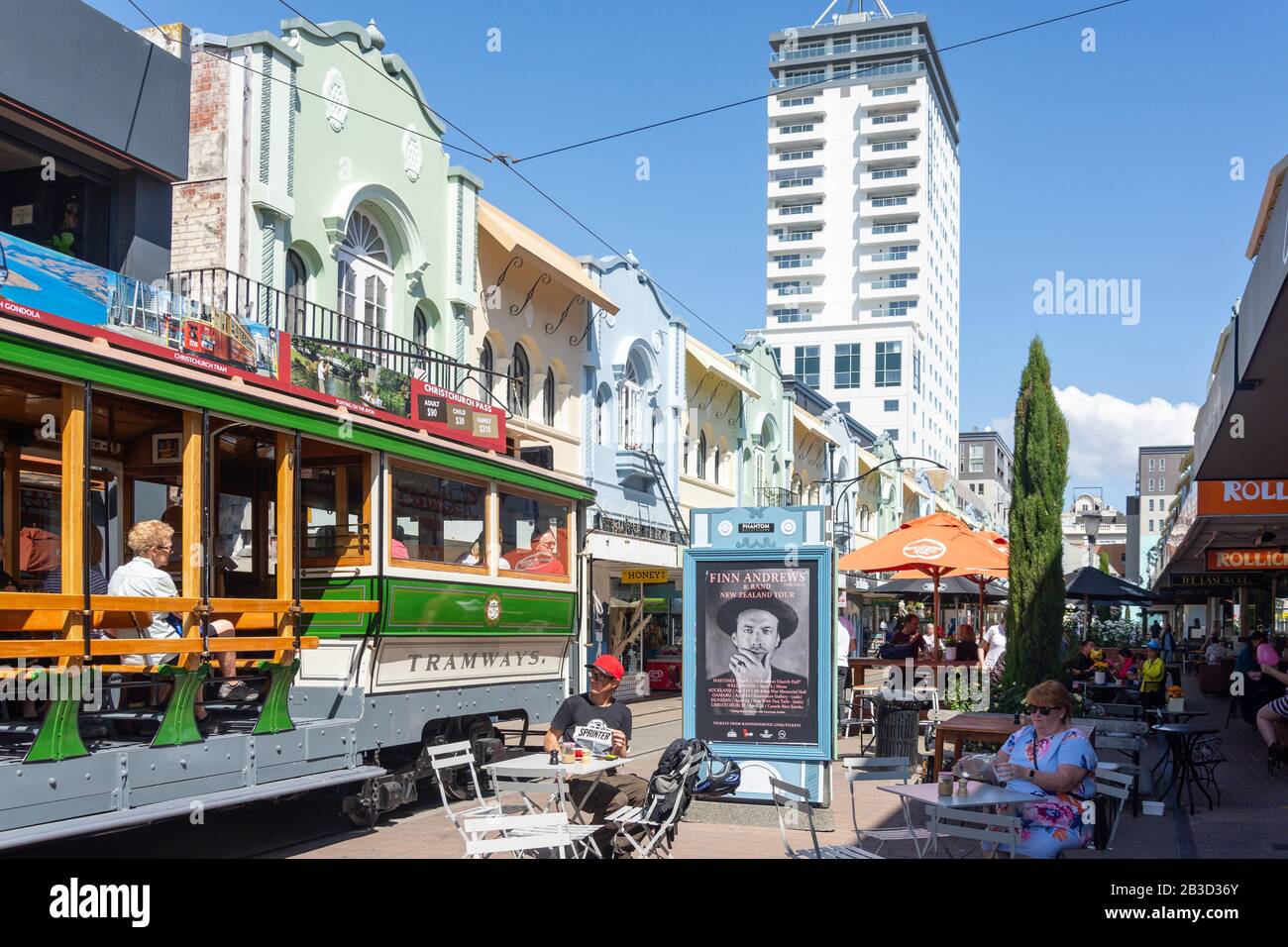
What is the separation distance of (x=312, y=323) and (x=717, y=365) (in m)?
16.1

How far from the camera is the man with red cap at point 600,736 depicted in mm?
8047

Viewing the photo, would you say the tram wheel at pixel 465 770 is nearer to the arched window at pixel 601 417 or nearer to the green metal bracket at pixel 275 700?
the green metal bracket at pixel 275 700

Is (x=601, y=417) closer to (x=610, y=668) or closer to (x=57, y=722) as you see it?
(x=610, y=668)

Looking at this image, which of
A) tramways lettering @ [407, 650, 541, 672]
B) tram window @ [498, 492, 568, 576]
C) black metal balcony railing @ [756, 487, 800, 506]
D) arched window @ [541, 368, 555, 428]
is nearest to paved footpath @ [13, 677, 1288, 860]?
tramways lettering @ [407, 650, 541, 672]

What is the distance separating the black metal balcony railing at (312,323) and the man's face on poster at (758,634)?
6.76 meters

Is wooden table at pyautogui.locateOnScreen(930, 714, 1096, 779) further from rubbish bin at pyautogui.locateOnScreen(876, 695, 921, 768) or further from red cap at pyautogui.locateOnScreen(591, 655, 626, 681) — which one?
red cap at pyautogui.locateOnScreen(591, 655, 626, 681)

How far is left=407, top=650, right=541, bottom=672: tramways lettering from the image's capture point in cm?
1052

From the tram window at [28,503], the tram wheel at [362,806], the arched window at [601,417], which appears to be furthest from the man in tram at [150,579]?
the arched window at [601,417]

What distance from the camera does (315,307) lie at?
55.0 ft

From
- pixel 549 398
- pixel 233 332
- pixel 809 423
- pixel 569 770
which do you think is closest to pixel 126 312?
pixel 233 332

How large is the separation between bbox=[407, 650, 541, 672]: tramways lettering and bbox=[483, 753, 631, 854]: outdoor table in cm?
230
